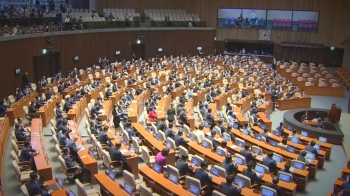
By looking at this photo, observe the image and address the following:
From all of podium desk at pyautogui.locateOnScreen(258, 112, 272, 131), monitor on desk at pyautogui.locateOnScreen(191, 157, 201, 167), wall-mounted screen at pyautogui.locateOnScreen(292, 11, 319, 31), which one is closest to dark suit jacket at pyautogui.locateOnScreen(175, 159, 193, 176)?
monitor on desk at pyautogui.locateOnScreen(191, 157, 201, 167)

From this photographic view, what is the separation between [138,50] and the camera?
100 feet

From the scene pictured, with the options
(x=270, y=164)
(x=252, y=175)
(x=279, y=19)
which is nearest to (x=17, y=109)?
(x=252, y=175)

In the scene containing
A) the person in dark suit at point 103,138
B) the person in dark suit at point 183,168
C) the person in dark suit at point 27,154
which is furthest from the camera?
the person in dark suit at point 103,138

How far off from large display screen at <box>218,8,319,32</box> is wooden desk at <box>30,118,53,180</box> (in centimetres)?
2543

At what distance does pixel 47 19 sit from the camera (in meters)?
20.8

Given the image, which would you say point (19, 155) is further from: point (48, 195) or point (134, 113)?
point (134, 113)

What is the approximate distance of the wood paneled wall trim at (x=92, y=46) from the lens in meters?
17.9

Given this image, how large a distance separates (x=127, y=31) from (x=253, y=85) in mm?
10813

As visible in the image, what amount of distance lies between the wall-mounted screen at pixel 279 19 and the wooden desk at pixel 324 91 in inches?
457

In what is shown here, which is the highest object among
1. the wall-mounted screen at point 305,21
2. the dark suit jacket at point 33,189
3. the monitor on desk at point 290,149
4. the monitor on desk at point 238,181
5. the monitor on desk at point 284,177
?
the wall-mounted screen at point 305,21

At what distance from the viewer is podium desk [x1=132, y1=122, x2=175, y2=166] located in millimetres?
10609

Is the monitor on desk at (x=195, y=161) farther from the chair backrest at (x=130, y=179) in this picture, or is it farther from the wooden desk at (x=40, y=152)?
the wooden desk at (x=40, y=152)

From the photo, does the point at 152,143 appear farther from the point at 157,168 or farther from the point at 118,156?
the point at 157,168

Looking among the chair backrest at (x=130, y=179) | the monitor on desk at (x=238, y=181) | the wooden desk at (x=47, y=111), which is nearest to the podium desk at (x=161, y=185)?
the chair backrest at (x=130, y=179)
